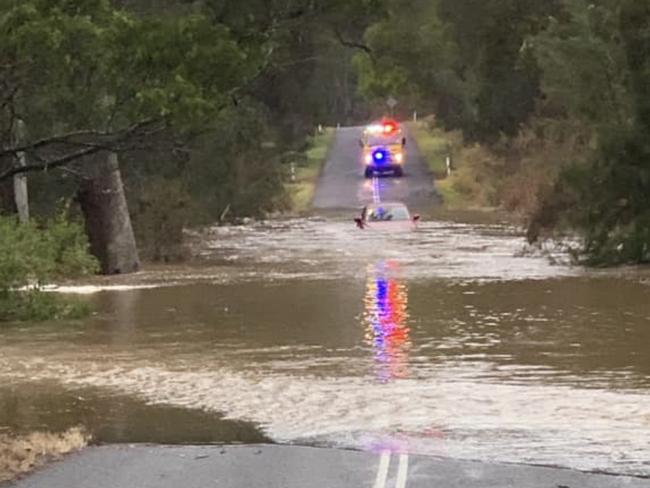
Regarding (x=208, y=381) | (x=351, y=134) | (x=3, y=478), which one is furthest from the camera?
(x=351, y=134)

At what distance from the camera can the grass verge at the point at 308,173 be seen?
68250 millimetres

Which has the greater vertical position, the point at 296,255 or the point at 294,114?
the point at 294,114

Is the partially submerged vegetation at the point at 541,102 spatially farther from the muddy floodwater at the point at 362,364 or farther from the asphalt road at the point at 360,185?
the muddy floodwater at the point at 362,364

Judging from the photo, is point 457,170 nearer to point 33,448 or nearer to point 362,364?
point 362,364

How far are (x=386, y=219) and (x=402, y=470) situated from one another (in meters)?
38.7

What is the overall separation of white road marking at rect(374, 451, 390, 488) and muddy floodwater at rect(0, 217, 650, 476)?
1.15ft

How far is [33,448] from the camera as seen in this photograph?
40.2 ft

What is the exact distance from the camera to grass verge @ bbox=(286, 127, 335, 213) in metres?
68.2

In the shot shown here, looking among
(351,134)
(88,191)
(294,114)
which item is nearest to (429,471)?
(88,191)

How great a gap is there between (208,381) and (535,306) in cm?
913

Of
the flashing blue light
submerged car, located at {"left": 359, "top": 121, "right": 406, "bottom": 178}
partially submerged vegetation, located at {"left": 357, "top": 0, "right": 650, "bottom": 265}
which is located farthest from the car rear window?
submerged car, located at {"left": 359, "top": 121, "right": 406, "bottom": 178}

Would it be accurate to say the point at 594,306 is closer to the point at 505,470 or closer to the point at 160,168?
the point at 505,470

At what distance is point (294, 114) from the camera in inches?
2660

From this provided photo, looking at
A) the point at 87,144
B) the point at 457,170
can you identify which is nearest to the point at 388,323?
the point at 87,144
